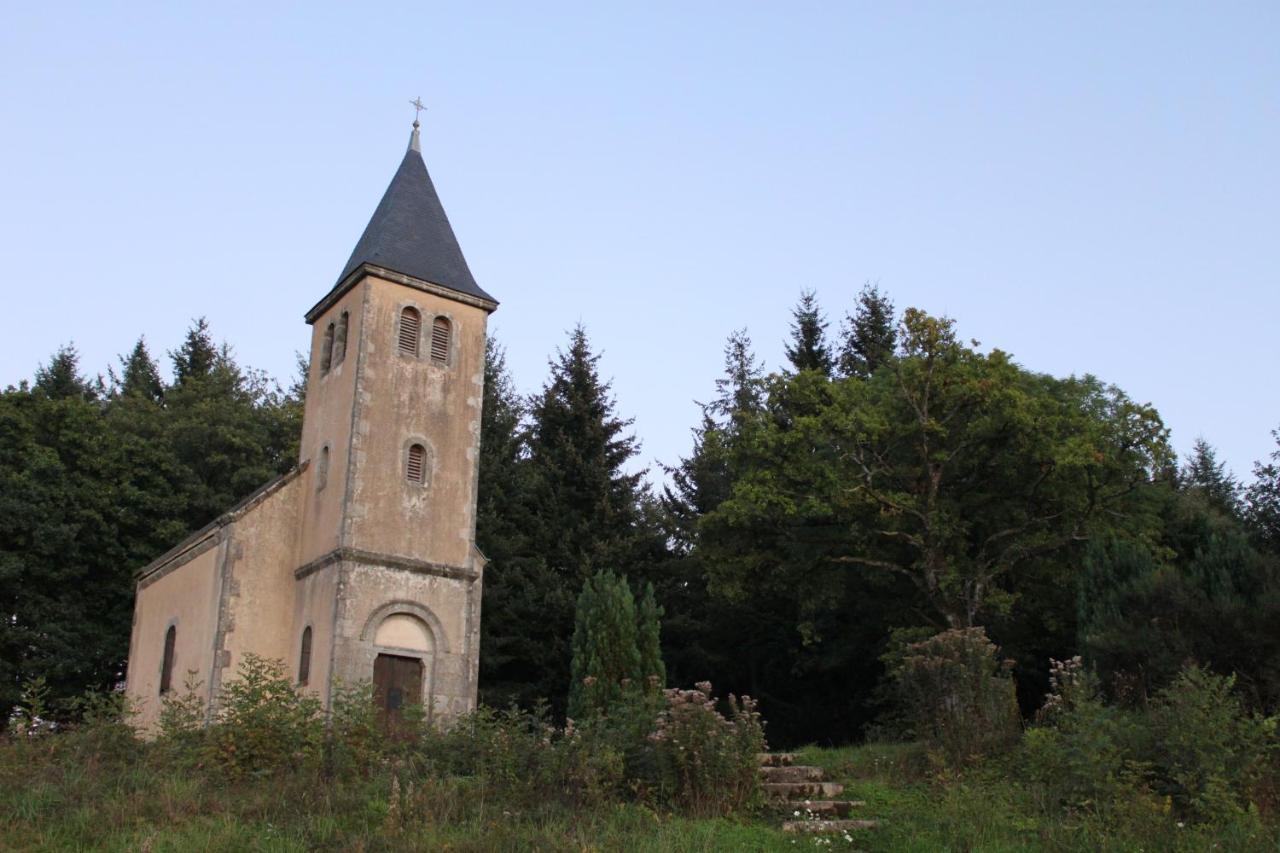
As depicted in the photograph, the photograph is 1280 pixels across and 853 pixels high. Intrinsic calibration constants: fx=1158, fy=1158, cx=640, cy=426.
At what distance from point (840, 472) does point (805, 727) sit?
10.7 meters

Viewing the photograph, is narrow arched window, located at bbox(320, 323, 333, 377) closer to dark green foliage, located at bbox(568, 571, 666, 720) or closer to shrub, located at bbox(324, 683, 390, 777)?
dark green foliage, located at bbox(568, 571, 666, 720)

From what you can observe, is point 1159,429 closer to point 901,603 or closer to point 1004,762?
point 901,603

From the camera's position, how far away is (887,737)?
18203 mm

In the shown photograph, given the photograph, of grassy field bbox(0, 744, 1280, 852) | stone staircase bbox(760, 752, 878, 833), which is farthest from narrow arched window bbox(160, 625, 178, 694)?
stone staircase bbox(760, 752, 878, 833)

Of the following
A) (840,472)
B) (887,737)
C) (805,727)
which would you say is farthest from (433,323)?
(805,727)

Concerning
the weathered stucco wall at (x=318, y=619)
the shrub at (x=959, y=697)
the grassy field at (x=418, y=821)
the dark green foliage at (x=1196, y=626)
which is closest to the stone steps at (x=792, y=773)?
the shrub at (x=959, y=697)

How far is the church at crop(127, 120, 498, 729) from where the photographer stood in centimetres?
2061

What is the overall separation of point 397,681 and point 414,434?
15.3 ft

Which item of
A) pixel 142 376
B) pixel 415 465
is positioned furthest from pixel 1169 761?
pixel 142 376

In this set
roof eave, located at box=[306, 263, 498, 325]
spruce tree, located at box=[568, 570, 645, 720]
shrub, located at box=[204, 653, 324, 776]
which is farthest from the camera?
spruce tree, located at box=[568, 570, 645, 720]

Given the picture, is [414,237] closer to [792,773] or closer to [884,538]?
[884,538]

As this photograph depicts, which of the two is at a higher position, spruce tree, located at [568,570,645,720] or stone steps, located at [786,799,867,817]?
spruce tree, located at [568,570,645,720]

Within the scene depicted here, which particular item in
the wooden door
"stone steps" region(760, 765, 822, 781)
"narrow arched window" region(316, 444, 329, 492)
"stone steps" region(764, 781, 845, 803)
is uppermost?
"narrow arched window" region(316, 444, 329, 492)

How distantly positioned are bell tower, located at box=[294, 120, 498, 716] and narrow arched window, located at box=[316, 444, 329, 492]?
0.04 metres
